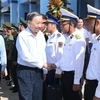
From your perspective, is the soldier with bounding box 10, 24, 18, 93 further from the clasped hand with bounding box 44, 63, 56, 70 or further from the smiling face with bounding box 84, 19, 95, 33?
the smiling face with bounding box 84, 19, 95, 33

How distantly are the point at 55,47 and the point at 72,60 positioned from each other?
0.82 meters

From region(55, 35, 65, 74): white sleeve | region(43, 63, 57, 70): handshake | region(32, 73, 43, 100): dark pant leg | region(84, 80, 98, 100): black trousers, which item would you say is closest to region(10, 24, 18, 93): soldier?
region(55, 35, 65, 74): white sleeve

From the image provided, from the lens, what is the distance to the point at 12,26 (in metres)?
7.76

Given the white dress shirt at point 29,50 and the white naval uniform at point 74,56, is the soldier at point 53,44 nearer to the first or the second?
the white naval uniform at point 74,56

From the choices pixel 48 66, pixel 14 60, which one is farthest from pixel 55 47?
pixel 14 60

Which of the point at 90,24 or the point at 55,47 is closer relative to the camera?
the point at 90,24

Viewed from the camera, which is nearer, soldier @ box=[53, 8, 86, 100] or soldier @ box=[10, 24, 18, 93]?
soldier @ box=[53, 8, 86, 100]

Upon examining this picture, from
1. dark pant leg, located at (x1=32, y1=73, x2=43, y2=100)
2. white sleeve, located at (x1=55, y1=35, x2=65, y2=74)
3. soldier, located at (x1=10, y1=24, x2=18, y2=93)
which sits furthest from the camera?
soldier, located at (x1=10, y1=24, x2=18, y2=93)

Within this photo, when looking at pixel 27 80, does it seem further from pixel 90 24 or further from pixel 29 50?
pixel 90 24

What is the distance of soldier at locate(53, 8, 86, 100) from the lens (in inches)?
144

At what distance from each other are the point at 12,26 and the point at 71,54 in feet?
13.9

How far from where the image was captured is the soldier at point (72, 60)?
366cm

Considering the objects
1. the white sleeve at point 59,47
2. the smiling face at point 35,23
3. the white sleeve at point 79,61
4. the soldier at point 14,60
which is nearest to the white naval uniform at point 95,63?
the white sleeve at point 79,61

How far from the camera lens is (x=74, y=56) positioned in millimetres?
3793
